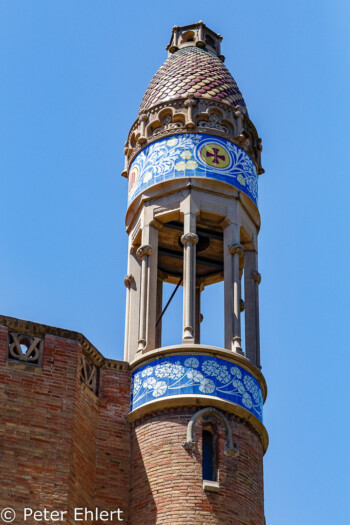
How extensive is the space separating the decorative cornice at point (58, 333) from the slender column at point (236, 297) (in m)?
2.09

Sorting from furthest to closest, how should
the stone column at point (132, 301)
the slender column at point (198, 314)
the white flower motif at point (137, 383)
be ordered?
1. the slender column at point (198, 314)
2. the stone column at point (132, 301)
3. the white flower motif at point (137, 383)

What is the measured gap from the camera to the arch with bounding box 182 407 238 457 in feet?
67.0

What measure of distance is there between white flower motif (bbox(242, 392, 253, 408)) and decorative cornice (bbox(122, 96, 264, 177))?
5.61 m

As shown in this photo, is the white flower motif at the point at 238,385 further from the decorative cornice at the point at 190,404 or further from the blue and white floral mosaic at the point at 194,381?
the decorative cornice at the point at 190,404

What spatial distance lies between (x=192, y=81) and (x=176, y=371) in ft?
22.6

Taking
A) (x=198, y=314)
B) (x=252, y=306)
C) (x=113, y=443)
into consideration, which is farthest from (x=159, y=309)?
(x=113, y=443)

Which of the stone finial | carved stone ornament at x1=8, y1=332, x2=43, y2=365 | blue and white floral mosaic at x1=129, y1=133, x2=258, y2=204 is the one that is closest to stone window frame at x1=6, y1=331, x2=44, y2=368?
carved stone ornament at x1=8, y1=332, x2=43, y2=365

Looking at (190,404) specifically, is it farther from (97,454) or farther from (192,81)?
(192,81)

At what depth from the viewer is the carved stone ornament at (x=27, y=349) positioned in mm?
20703

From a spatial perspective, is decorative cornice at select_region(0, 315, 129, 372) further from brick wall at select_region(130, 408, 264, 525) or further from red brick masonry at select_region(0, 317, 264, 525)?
brick wall at select_region(130, 408, 264, 525)

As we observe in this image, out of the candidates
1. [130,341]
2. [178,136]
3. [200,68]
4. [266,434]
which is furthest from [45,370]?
[200,68]

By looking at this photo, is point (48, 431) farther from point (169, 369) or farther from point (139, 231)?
point (139, 231)

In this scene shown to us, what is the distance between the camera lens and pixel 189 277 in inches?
881

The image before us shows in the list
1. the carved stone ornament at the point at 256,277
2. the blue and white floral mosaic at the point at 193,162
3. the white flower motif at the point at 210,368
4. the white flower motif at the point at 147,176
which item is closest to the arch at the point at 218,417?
the white flower motif at the point at 210,368
